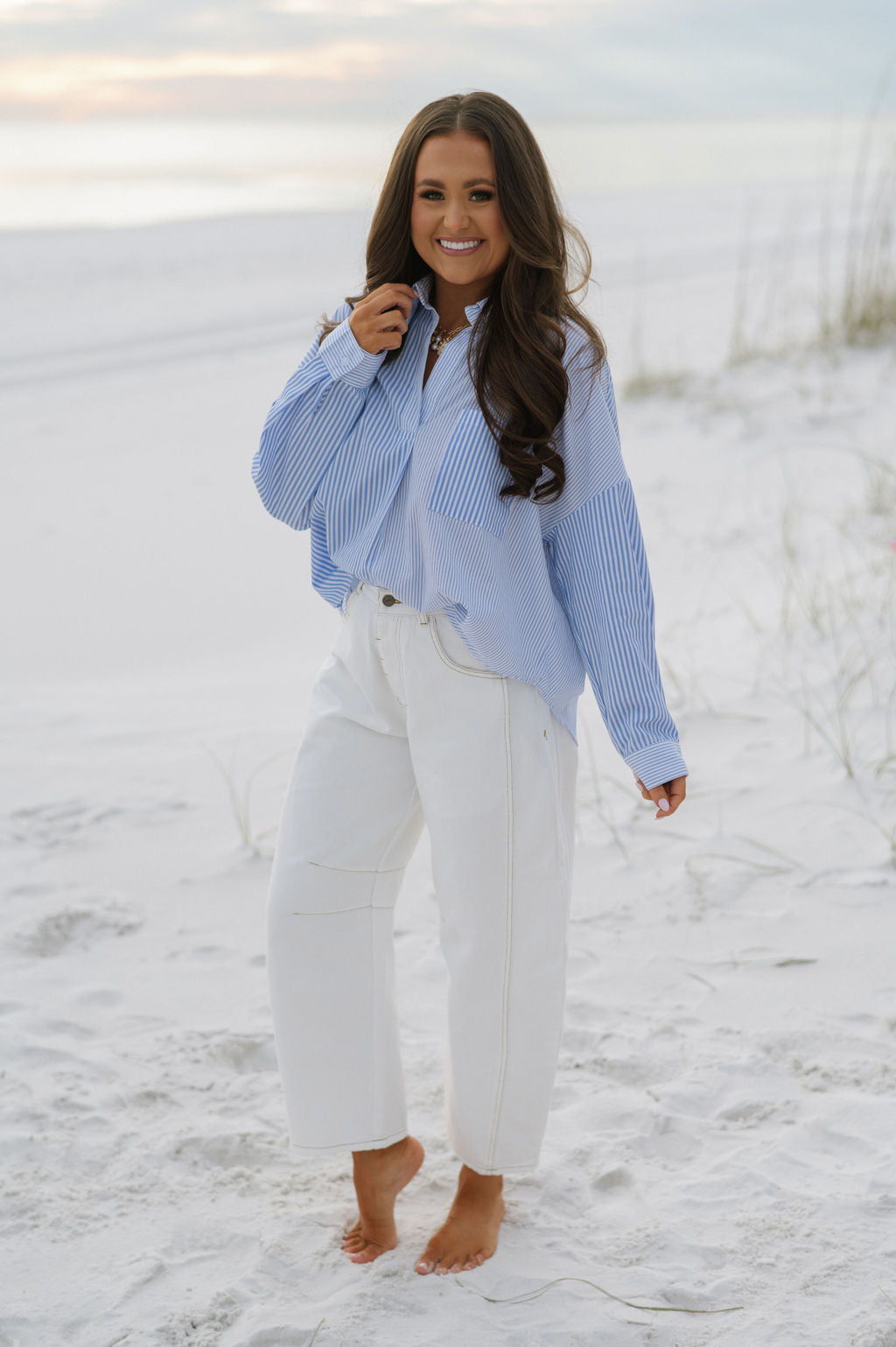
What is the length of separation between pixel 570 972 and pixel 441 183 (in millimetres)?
1564

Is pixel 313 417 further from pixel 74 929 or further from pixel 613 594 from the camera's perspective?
pixel 74 929

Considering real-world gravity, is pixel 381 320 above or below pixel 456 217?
below

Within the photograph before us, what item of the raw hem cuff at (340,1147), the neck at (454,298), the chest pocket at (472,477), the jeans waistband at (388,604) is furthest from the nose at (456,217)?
the raw hem cuff at (340,1147)

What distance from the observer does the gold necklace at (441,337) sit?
5.74 ft

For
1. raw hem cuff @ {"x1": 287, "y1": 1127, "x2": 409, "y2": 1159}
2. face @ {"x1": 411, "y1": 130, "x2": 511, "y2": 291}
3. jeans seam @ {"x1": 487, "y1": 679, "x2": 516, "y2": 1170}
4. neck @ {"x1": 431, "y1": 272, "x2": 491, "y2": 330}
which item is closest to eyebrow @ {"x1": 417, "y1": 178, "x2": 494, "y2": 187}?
face @ {"x1": 411, "y1": 130, "x2": 511, "y2": 291}

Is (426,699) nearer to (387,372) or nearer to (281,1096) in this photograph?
(387,372)

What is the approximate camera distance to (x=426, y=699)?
1.68 m

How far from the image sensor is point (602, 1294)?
178 cm

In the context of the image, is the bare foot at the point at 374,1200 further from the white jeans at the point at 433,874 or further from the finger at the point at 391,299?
the finger at the point at 391,299

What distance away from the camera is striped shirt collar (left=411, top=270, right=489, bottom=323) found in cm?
169

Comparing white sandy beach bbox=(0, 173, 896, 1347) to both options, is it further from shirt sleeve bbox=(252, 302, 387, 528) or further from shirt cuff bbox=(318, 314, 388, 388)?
shirt cuff bbox=(318, 314, 388, 388)

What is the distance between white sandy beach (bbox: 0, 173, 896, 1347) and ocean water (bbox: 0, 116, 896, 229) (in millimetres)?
1518

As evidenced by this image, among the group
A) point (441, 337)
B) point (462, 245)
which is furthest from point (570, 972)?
point (462, 245)

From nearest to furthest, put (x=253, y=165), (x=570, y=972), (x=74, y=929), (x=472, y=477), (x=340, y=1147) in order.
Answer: (x=472, y=477), (x=340, y=1147), (x=570, y=972), (x=74, y=929), (x=253, y=165)
